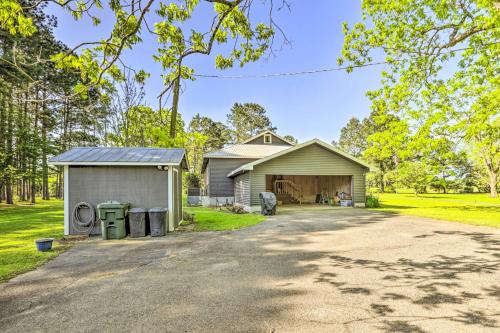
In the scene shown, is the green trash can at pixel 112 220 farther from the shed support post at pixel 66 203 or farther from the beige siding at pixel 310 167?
the beige siding at pixel 310 167

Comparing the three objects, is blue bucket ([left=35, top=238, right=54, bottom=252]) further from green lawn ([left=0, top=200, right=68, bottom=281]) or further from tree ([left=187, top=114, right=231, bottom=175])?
tree ([left=187, top=114, right=231, bottom=175])

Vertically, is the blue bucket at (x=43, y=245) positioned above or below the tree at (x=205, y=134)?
below

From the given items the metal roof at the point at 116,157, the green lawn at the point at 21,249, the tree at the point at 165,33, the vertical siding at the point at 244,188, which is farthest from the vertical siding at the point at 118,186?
the vertical siding at the point at 244,188

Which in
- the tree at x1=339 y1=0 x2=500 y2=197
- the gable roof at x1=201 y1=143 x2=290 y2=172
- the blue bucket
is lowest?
the blue bucket

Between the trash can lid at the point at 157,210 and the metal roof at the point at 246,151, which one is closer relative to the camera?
the trash can lid at the point at 157,210

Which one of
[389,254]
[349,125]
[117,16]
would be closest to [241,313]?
[389,254]

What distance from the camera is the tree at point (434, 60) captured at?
10.1 m

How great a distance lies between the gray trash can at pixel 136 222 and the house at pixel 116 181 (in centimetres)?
77

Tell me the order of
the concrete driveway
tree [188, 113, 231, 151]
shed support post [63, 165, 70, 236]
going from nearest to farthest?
the concrete driveway
shed support post [63, 165, 70, 236]
tree [188, 113, 231, 151]

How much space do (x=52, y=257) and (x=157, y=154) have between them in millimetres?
4949

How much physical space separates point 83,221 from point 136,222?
6.82 ft

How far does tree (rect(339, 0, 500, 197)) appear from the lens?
398 inches

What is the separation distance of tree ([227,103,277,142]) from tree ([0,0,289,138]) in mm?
43112

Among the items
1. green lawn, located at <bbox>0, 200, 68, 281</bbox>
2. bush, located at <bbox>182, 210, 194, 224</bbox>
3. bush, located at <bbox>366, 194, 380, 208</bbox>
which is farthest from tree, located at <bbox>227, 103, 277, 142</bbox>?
green lawn, located at <bbox>0, 200, 68, 281</bbox>
